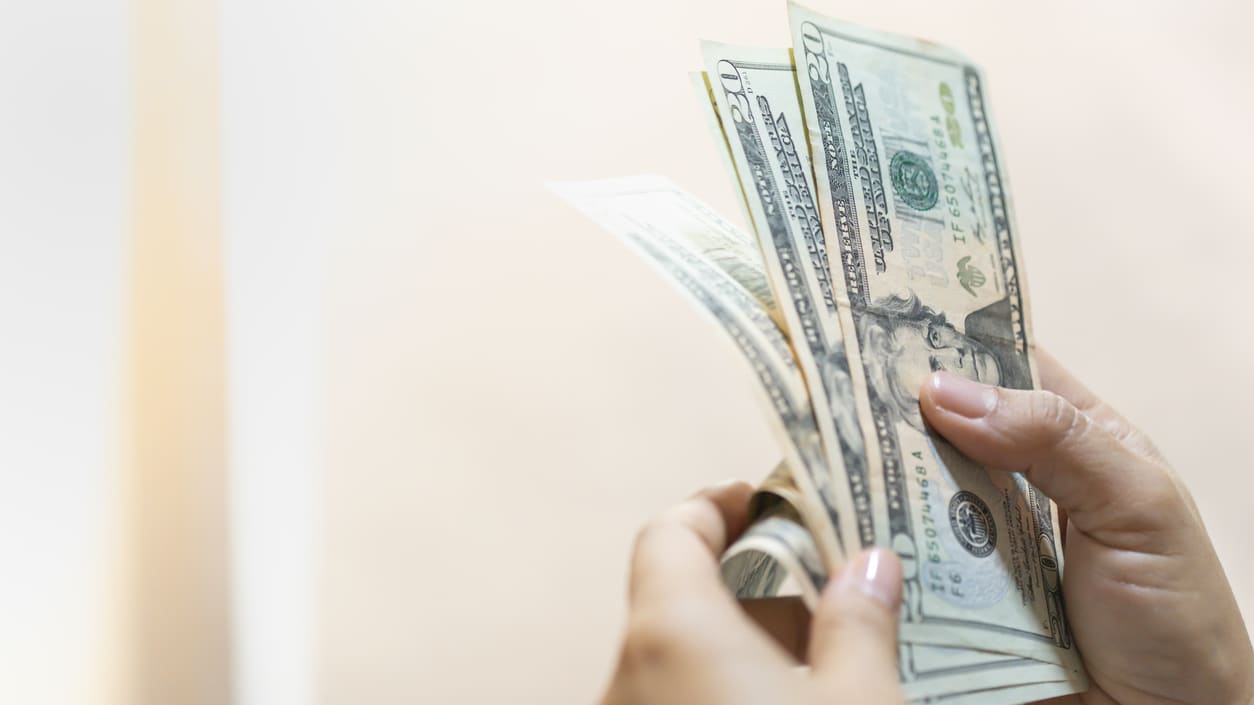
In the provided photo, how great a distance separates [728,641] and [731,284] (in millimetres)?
254

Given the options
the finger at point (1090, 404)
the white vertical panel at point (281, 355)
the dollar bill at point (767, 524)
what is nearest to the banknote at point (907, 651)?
the dollar bill at point (767, 524)

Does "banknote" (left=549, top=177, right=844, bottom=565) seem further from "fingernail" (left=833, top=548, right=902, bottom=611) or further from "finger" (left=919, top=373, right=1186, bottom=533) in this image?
"finger" (left=919, top=373, right=1186, bottom=533)

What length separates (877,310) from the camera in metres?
0.64

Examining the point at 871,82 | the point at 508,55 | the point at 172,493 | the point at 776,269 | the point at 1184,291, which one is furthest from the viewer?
the point at 1184,291

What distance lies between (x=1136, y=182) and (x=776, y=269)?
893mm

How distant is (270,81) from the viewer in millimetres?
952

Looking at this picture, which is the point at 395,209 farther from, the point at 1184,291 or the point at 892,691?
the point at 1184,291

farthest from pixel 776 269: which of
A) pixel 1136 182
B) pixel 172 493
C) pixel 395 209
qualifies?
pixel 1136 182

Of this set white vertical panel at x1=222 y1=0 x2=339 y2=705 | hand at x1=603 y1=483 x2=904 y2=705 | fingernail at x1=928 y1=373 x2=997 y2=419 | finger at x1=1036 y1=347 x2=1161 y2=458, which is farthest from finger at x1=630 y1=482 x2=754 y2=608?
white vertical panel at x1=222 y1=0 x2=339 y2=705

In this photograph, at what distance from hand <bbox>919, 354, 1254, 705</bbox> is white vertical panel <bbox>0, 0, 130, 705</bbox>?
0.68 meters

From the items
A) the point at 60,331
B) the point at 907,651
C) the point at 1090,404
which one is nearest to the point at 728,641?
the point at 907,651

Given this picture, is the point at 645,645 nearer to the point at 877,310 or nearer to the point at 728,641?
the point at 728,641

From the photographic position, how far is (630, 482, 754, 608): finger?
1.57 ft

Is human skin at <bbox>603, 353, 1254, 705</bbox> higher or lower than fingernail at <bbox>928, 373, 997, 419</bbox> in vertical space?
lower
